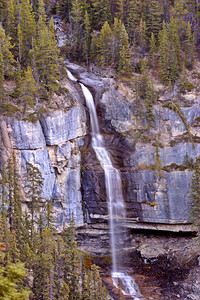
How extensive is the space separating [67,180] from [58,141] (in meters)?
4.45

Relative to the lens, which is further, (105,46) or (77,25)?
(77,25)

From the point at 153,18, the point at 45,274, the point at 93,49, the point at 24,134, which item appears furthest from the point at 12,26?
the point at 45,274

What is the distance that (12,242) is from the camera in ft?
71.9

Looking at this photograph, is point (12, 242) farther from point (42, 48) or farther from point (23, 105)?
point (42, 48)

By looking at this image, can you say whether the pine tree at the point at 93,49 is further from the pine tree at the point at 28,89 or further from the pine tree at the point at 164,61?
the pine tree at the point at 28,89

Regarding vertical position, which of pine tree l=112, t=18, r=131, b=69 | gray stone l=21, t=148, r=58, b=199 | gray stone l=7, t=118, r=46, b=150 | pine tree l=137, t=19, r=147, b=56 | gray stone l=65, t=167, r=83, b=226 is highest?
pine tree l=137, t=19, r=147, b=56

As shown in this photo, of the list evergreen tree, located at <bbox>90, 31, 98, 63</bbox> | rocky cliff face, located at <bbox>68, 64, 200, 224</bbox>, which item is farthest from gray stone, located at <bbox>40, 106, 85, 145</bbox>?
evergreen tree, located at <bbox>90, 31, 98, 63</bbox>

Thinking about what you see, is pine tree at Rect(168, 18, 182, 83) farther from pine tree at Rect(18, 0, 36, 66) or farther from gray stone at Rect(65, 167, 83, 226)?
gray stone at Rect(65, 167, 83, 226)

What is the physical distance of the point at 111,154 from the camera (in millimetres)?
38688

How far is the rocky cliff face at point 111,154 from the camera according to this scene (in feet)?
110

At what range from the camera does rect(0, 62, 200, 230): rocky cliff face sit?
110 feet

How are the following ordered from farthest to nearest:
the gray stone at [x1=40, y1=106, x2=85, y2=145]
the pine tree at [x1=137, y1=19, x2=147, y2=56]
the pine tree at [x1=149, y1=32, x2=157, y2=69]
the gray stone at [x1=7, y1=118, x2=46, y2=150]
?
the pine tree at [x1=137, y1=19, x2=147, y2=56] → the pine tree at [x1=149, y1=32, x2=157, y2=69] → the gray stone at [x1=40, y1=106, x2=85, y2=145] → the gray stone at [x1=7, y1=118, x2=46, y2=150]

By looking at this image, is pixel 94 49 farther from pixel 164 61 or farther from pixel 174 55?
pixel 174 55

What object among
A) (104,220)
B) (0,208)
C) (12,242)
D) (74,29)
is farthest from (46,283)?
(74,29)
